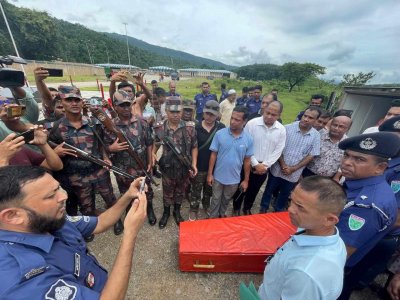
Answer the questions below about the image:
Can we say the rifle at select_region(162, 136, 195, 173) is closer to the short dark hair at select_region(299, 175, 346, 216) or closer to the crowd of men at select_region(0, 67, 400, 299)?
the crowd of men at select_region(0, 67, 400, 299)

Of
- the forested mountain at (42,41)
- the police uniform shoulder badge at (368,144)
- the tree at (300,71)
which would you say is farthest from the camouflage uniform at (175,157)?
the tree at (300,71)

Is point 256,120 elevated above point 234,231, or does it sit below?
above

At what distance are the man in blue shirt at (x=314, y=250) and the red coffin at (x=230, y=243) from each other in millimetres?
1165

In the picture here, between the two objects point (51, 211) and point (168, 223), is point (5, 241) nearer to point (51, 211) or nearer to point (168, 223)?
point (51, 211)

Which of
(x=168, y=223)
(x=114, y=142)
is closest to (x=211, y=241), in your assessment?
(x=168, y=223)

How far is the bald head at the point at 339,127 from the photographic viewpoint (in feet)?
10.8

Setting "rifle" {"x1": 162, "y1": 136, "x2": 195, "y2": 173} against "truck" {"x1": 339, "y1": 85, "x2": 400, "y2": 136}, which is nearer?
"rifle" {"x1": 162, "y1": 136, "x2": 195, "y2": 173}

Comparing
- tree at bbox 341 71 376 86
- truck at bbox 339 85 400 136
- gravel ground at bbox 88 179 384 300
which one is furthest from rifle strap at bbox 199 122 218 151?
tree at bbox 341 71 376 86

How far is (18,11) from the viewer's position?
1594 inches

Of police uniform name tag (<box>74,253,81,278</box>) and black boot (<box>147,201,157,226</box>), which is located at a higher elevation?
police uniform name tag (<box>74,253,81,278</box>)

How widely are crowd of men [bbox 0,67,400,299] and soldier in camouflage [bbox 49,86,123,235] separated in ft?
0.05

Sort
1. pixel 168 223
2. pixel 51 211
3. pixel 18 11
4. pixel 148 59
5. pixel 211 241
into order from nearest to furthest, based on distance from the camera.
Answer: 1. pixel 51 211
2. pixel 211 241
3. pixel 168 223
4. pixel 18 11
5. pixel 148 59

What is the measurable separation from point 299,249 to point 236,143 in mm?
1947

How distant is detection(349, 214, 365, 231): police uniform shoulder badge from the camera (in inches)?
64.6
